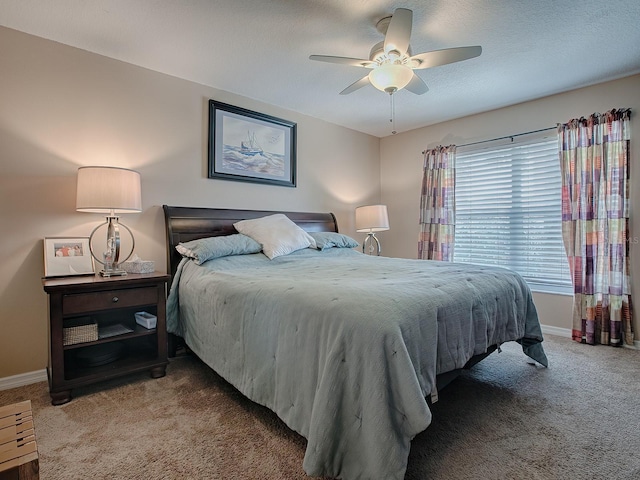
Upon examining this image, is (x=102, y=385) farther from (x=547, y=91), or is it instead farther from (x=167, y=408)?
(x=547, y=91)

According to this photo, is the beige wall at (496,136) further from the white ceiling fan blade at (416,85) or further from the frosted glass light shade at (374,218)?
the white ceiling fan blade at (416,85)

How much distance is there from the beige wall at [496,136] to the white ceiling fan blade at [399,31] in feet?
7.49

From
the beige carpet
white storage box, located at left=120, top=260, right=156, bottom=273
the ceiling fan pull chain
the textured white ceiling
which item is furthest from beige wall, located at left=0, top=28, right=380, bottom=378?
the ceiling fan pull chain

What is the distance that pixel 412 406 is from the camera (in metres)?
1.19

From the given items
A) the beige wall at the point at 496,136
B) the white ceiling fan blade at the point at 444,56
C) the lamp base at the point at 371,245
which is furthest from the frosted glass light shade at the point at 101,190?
the beige wall at the point at 496,136

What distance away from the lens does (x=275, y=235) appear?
3068mm

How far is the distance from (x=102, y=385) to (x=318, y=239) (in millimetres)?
2119

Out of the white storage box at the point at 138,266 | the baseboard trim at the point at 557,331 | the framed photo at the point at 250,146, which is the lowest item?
the baseboard trim at the point at 557,331

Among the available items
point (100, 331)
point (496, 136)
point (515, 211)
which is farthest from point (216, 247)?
point (496, 136)

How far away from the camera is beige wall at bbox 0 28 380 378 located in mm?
2303

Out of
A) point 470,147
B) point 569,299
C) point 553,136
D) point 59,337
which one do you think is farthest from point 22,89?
point 569,299

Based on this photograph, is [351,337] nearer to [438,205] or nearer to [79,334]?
[79,334]

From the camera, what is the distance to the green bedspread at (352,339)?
1.21 meters

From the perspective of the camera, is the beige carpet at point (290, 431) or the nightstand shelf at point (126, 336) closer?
the beige carpet at point (290, 431)
